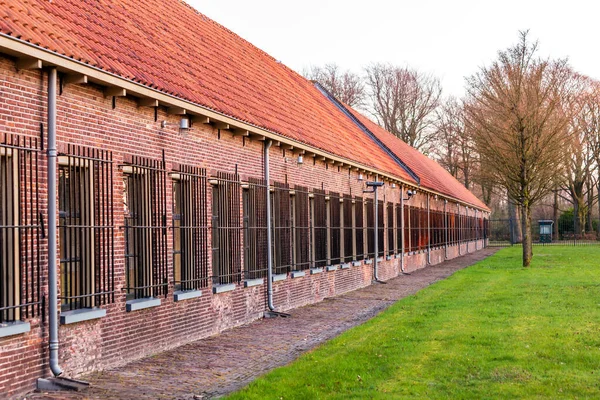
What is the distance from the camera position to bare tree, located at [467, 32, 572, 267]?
2753 cm

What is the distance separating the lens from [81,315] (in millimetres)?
8500

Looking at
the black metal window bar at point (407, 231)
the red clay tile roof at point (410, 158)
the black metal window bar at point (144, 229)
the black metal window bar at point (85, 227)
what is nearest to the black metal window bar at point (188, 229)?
the black metal window bar at point (144, 229)

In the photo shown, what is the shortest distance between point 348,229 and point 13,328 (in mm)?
13957

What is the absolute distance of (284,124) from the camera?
1612cm

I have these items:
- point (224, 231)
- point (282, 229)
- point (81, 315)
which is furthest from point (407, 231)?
point (81, 315)

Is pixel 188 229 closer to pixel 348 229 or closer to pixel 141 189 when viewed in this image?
pixel 141 189

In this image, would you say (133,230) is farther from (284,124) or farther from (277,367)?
(284,124)

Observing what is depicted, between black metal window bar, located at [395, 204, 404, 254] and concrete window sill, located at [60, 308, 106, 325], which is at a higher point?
black metal window bar, located at [395, 204, 404, 254]

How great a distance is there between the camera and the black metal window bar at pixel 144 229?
32.8ft

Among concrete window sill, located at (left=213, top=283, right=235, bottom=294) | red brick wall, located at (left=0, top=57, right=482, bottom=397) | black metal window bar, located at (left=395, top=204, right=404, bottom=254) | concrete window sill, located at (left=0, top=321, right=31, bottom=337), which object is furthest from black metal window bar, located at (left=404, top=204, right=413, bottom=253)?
concrete window sill, located at (left=0, top=321, right=31, bottom=337)

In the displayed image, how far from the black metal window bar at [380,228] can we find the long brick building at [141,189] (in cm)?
492

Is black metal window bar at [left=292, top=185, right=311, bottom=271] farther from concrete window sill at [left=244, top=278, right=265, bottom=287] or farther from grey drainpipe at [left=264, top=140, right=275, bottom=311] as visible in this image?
concrete window sill at [left=244, top=278, right=265, bottom=287]

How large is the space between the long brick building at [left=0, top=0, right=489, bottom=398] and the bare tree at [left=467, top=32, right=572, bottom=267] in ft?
34.7

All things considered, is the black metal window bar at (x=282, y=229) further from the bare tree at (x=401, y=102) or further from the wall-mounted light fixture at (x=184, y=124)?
the bare tree at (x=401, y=102)
